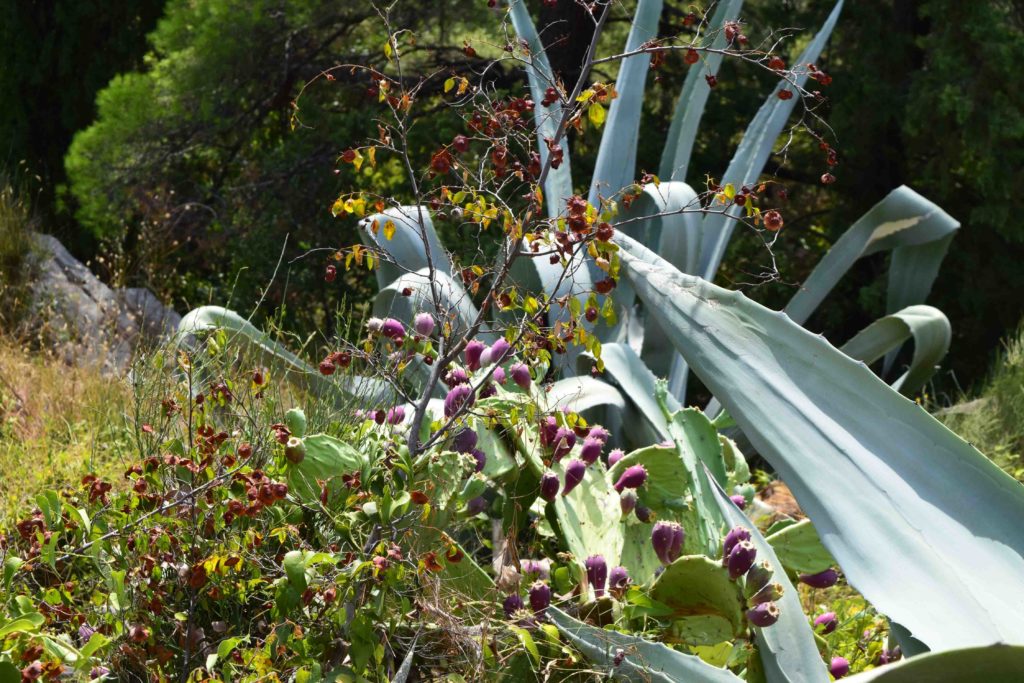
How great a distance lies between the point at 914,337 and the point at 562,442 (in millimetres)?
1817

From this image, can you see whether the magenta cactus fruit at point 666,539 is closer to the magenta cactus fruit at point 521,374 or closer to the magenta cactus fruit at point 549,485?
the magenta cactus fruit at point 549,485

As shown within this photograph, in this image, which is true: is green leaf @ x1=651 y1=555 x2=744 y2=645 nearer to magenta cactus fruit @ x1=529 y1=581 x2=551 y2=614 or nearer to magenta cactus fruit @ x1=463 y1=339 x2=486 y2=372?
magenta cactus fruit @ x1=529 y1=581 x2=551 y2=614

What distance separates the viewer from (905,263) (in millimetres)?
3705

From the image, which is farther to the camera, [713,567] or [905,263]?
[905,263]

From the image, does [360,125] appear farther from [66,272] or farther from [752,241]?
[752,241]

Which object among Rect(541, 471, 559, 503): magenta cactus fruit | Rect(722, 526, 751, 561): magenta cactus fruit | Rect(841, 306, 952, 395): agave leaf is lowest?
Rect(841, 306, 952, 395): agave leaf

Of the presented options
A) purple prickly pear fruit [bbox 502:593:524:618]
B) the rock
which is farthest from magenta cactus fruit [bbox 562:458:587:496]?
the rock

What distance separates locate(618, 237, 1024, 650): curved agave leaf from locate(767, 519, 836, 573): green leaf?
49 centimetres

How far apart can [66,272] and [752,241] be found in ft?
10.6

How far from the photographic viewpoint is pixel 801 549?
2.00 metres

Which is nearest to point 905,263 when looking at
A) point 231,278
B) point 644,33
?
point 644,33

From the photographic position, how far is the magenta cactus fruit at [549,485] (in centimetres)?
177

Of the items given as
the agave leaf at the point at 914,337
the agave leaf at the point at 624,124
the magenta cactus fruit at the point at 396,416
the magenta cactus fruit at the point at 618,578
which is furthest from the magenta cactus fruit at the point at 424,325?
the agave leaf at the point at 914,337

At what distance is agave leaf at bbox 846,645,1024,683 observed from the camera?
47.7 inches
